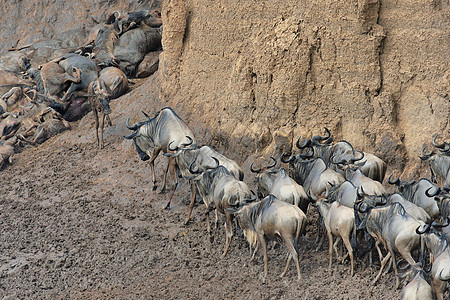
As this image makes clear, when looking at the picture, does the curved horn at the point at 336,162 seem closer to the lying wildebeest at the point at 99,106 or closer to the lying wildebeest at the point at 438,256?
the lying wildebeest at the point at 438,256

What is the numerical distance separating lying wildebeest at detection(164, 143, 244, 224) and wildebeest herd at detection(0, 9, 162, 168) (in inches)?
128

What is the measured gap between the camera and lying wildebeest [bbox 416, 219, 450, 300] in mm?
7477

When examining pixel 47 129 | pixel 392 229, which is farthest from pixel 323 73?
pixel 47 129

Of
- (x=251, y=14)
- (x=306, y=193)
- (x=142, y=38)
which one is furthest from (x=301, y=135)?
(x=142, y=38)

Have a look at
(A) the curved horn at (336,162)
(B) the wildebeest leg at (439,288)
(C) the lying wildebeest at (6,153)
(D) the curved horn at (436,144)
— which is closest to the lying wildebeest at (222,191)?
(A) the curved horn at (336,162)

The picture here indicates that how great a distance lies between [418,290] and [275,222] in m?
2.14

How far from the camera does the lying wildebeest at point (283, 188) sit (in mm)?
9562

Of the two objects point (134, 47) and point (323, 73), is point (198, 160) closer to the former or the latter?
point (323, 73)

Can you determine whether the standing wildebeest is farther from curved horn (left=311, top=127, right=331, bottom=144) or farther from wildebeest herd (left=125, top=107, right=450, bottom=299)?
curved horn (left=311, top=127, right=331, bottom=144)

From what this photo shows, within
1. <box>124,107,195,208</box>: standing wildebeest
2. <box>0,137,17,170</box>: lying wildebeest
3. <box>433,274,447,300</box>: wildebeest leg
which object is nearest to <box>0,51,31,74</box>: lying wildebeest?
<box>0,137,17,170</box>: lying wildebeest

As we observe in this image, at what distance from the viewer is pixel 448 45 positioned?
10430mm

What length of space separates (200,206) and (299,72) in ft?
8.76

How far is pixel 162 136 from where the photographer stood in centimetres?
1201

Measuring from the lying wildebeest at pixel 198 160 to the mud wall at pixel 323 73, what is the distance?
0.98 metres
